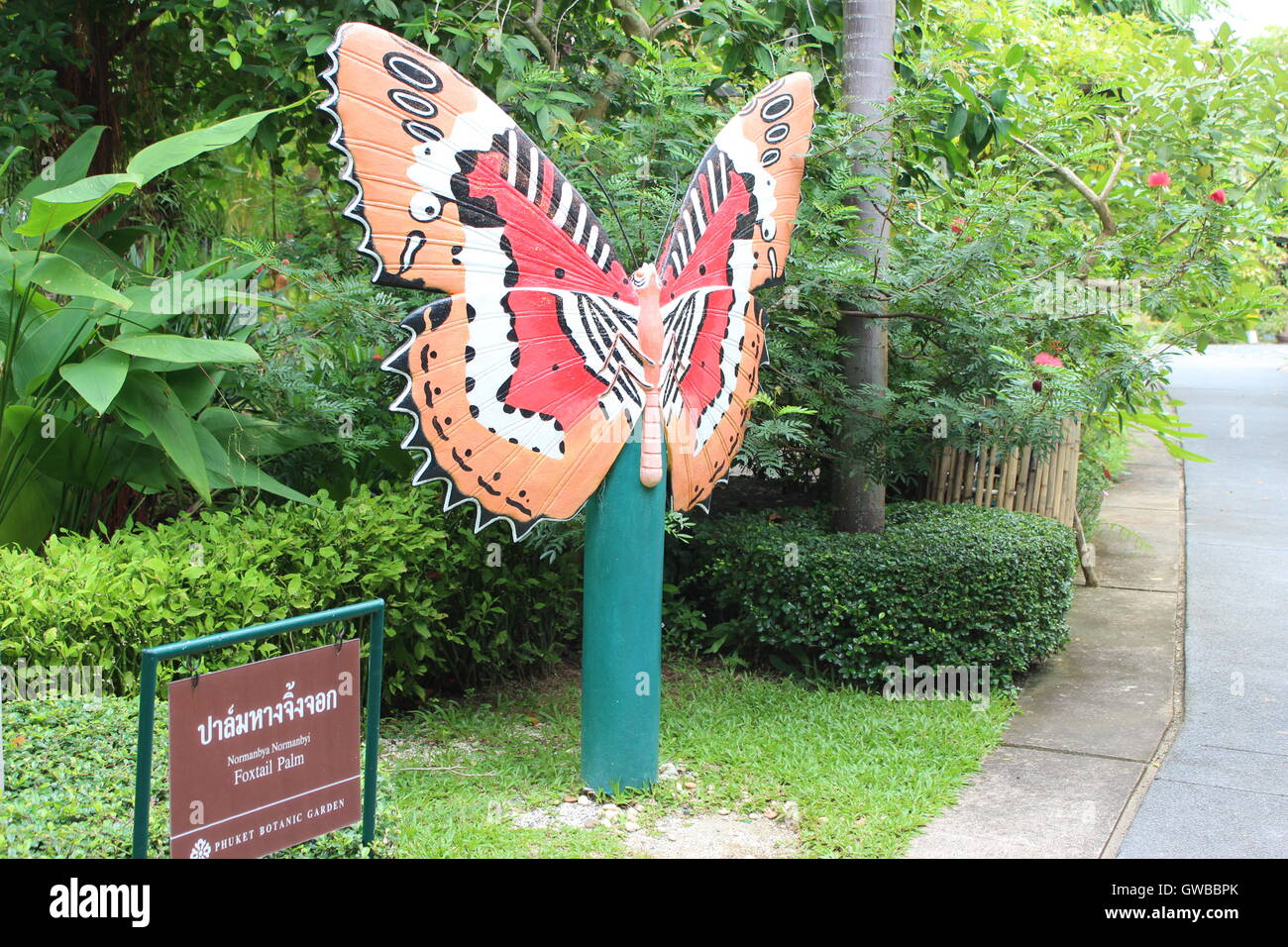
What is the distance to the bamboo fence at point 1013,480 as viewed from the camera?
6812mm

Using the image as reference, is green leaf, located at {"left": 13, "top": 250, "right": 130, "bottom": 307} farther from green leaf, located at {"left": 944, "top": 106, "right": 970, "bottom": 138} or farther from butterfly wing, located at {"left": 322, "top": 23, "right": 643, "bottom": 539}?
green leaf, located at {"left": 944, "top": 106, "right": 970, "bottom": 138}

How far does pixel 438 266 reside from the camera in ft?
11.6

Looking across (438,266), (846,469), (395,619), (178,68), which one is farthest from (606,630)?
(178,68)

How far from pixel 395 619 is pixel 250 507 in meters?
0.89

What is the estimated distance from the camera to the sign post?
8.31 ft

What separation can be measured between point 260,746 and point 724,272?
8.24 feet

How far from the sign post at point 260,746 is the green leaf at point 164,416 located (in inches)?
64.7

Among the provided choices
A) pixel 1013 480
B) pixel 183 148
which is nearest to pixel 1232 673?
pixel 1013 480

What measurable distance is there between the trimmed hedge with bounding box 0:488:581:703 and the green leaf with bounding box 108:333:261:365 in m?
0.67

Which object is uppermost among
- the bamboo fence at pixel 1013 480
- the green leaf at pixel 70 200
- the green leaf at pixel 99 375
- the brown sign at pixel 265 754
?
the green leaf at pixel 70 200

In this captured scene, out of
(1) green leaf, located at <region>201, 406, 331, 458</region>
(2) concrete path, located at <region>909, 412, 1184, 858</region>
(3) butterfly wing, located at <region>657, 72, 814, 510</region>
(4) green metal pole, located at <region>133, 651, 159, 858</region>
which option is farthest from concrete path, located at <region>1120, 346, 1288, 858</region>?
(1) green leaf, located at <region>201, 406, 331, 458</region>

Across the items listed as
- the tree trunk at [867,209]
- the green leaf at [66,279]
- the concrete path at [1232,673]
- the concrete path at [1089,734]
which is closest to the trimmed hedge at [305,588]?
the green leaf at [66,279]

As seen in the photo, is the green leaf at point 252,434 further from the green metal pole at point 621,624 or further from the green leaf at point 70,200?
the green metal pole at point 621,624

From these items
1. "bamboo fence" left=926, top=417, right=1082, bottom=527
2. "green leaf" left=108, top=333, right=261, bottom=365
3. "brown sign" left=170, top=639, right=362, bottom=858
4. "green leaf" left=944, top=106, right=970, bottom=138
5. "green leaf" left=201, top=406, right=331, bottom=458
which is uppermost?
"green leaf" left=944, top=106, right=970, bottom=138
